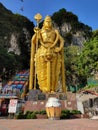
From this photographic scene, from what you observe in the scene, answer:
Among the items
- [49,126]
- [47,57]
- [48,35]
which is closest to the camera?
[49,126]

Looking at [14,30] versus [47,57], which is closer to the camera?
[47,57]

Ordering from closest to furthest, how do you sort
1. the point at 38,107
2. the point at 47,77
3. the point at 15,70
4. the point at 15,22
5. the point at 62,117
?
the point at 62,117, the point at 38,107, the point at 47,77, the point at 15,70, the point at 15,22

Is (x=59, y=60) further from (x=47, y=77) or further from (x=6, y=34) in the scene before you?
(x=6, y=34)

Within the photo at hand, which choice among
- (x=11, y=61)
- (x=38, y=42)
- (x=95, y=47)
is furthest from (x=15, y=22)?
(x=38, y=42)

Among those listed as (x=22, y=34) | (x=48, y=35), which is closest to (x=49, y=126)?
(x=48, y=35)

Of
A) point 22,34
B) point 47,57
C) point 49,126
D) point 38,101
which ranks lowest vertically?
point 49,126

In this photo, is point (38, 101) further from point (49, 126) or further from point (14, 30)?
point (14, 30)

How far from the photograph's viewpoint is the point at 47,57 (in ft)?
49.5

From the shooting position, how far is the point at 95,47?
22969 millimetres

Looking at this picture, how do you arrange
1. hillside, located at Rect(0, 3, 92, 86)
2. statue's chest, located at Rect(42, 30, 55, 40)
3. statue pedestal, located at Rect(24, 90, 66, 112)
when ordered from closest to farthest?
1. statue pedestal, located at Rect(24, 90, 66, 112)
2. statue's chest, located at Rect(42, 30, 55, 40)
3. hillside, located at Rect(0, 3, 92, 86)

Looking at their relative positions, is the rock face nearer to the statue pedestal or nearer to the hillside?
the hillside

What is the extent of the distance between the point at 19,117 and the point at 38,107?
5.13ft

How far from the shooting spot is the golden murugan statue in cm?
1513

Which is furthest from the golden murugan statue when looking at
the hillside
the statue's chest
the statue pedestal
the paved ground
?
the hillside
